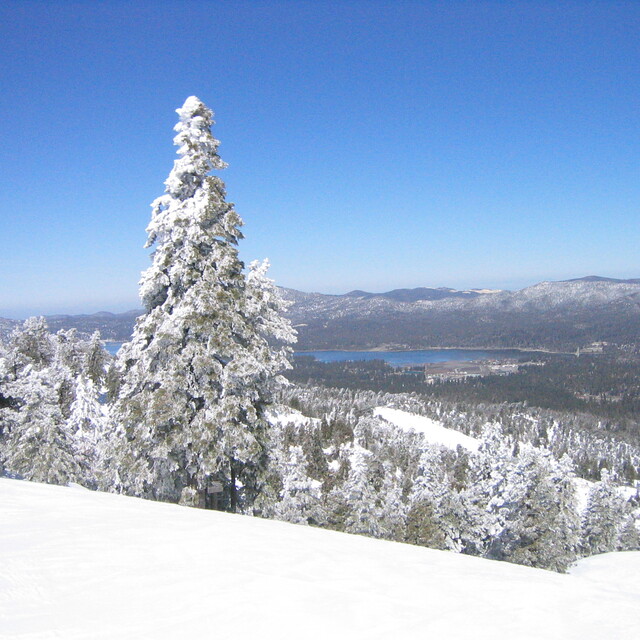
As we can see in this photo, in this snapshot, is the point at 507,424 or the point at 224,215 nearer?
the point at 224,215

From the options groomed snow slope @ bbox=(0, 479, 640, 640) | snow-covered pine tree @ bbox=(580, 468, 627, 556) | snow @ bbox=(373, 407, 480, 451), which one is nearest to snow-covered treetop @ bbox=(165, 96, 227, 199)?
groomed snow slope @ bbox=(0, 479, 640, 640)

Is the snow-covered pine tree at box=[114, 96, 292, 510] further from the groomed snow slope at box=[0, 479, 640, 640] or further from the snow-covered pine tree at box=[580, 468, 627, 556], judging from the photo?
the snow-covered pine tree at box=[580, 468, 627, 556]

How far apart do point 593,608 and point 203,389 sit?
8.46 meters

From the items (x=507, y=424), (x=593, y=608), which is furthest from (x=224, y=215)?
(x=507, y=424)

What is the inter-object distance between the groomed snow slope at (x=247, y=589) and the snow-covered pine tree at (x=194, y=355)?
4.21 metres

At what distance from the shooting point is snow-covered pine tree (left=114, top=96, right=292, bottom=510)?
1080 centimetres

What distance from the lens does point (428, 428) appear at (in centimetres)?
15262

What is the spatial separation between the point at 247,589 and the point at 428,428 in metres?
156

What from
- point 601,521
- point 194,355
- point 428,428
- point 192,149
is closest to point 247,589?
point 194,355

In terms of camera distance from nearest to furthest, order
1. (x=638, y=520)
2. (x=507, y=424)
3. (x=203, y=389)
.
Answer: (x=203, y=389), (x=638, y=520), (x=507, y=424)

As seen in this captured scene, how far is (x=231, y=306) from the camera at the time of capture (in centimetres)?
1154

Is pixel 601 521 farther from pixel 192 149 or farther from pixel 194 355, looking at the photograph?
pixel 192 149

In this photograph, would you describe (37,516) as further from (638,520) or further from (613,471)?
(613,471)

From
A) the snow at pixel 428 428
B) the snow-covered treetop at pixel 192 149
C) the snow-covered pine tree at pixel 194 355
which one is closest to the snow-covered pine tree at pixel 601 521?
the snow-covered pine tree at pixel 194 355
